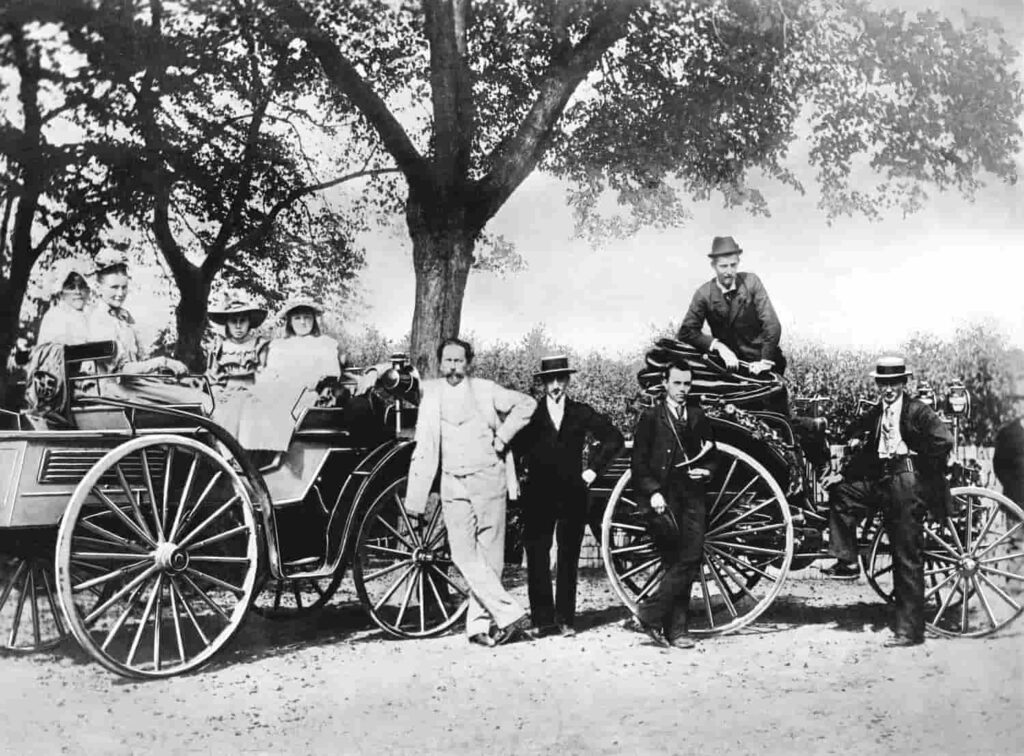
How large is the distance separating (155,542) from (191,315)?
1741mm

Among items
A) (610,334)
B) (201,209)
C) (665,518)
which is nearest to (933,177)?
(610,334)

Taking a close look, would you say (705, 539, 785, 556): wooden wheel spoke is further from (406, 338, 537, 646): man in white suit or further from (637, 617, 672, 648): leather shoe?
(406, 338, 537, 646): man in white suit

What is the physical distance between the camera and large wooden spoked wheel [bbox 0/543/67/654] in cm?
465

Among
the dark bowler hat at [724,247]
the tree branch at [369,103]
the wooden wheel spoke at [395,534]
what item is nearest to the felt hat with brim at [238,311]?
the tree branch at [369,103]

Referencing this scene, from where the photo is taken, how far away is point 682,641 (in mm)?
4879

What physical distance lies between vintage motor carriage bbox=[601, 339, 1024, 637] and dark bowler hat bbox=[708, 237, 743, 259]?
0.63 m

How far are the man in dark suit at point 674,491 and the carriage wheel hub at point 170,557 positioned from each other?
222cm

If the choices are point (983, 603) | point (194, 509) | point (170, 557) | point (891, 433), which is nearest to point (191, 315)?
point (194, 509)

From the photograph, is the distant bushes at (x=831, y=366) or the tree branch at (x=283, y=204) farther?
→ the tree branch at (x=283, y=204)

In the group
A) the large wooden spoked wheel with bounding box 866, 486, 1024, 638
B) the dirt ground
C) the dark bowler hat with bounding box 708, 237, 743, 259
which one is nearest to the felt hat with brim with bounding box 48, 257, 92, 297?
the dirt ground

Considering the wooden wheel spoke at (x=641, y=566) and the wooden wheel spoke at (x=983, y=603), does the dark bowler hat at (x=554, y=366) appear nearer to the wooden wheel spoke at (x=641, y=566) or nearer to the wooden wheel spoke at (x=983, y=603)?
the wooden wheel spoke at (x=641, y=566)

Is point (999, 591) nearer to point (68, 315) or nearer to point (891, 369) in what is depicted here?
point (891, 369)

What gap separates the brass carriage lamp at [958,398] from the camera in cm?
516

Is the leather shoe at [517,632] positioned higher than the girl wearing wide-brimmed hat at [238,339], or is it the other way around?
the girl wearing wide-brimmed hat at [238,339]
